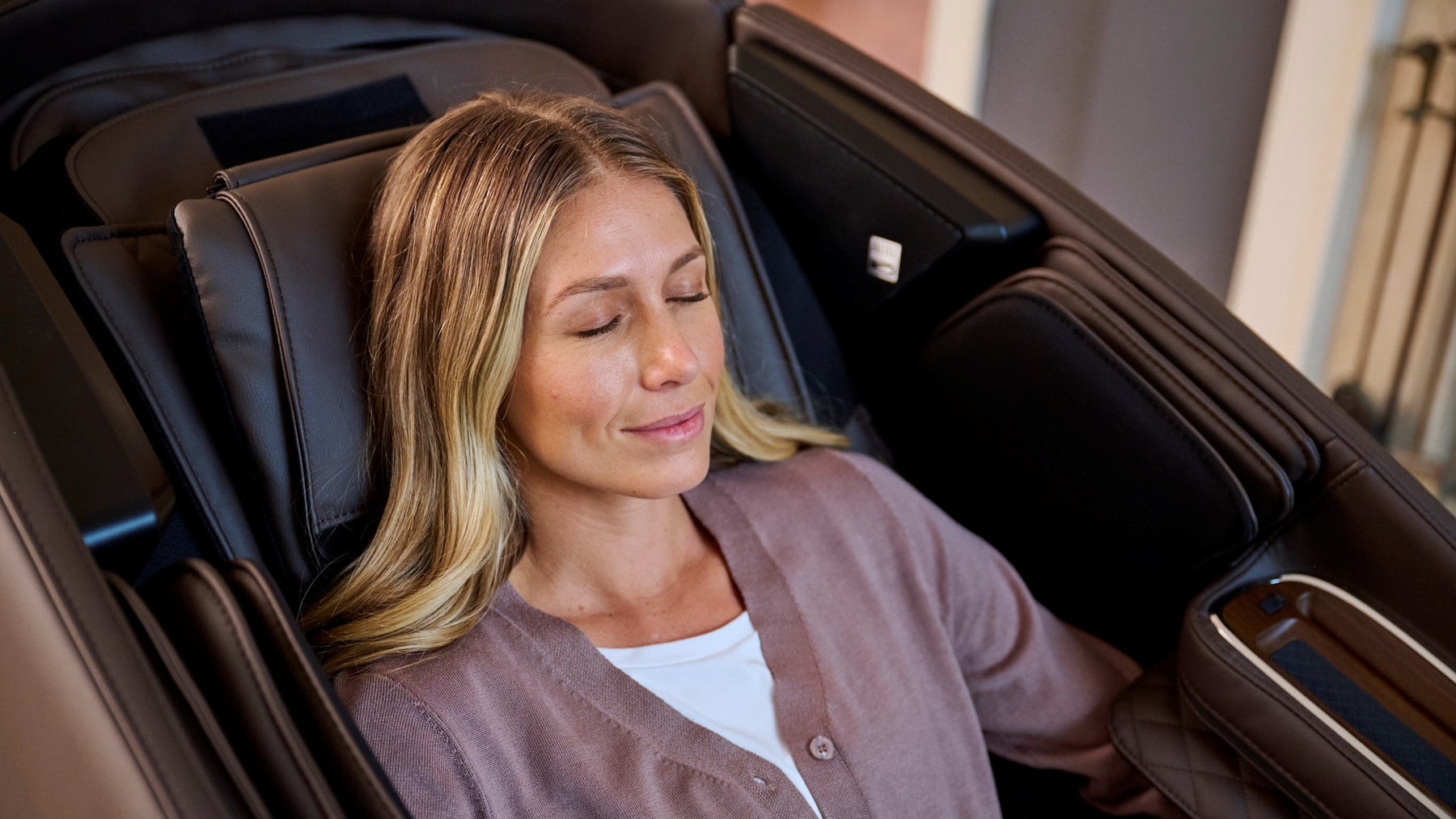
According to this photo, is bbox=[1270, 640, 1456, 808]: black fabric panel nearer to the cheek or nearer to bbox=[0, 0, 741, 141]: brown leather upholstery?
the cheek

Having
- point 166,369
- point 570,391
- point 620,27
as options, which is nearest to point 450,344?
point 570,391

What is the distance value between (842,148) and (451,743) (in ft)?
2.54

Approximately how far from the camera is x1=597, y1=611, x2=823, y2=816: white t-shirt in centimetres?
98

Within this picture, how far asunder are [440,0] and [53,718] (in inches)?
40.1

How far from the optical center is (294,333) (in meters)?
0.95

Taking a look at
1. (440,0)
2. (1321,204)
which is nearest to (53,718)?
(440,0)

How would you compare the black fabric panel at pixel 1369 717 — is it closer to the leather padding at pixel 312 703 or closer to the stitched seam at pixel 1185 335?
the stitched seam at pixel 1185 335

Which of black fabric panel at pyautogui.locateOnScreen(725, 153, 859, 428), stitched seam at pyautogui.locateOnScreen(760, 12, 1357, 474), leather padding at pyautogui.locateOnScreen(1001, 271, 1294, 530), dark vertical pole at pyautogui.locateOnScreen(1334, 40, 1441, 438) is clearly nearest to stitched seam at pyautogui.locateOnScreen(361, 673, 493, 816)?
black fabric panel at pyautogui.locateOnScreen(725, 153, 859, 428)

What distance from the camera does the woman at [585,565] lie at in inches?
35.7

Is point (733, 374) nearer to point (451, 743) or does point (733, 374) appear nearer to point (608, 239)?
point (608, 239)

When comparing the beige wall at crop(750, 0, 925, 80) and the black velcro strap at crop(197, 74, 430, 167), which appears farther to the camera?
the beige wall at crop(750, 0, 925, 80)

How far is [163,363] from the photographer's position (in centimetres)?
93

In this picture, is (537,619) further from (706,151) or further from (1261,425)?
(1261,425)

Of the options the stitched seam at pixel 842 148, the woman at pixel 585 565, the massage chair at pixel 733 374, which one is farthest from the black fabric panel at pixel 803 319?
the woman at pixel 585 565
